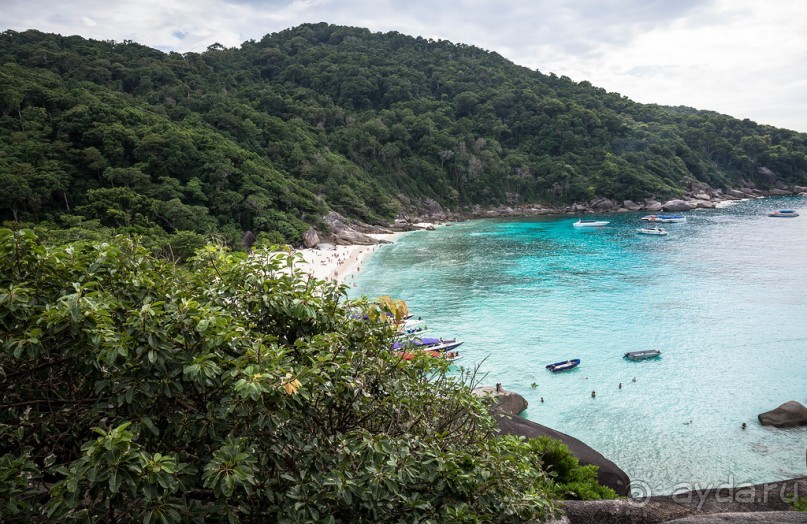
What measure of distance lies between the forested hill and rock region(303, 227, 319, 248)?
2.01 metres

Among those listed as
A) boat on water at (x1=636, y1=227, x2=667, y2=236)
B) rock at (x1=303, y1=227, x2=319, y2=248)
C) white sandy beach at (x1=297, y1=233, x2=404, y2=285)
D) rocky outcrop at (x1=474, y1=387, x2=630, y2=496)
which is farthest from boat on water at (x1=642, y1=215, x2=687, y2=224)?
rocky outcrop at (x1=474, y1=387, x2=630, y2=496)

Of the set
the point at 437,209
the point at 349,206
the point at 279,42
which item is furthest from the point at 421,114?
the point at 279,42

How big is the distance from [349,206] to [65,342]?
62178mm

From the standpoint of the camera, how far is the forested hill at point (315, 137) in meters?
44.3

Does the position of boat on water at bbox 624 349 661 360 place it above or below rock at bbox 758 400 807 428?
above

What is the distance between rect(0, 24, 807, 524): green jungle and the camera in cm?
390

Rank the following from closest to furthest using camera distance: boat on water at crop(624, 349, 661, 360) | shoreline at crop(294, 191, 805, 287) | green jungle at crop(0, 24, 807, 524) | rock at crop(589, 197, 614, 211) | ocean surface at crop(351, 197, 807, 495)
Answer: green jungle at crop(0, 24, 807, 524) → ocean surface at crop(351, 197, 807, 495) → boat on water at crop(624, 349, 661, 360) → shoreline at crop(294, 191, 805, 287) → rock at crop(589, 197, 614, 211)

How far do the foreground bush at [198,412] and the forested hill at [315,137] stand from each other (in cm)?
3688

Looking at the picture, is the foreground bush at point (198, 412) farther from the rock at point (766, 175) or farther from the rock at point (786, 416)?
the rock at point (766, 175)

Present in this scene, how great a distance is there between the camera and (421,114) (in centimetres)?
9462

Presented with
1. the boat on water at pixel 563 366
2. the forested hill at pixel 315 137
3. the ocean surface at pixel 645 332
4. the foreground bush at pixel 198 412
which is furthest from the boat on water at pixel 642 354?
the forested hill at pixel 315 137

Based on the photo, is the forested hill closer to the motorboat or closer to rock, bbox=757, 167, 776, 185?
rock, bbox=757, 167, 776, 185

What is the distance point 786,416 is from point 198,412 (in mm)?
20901

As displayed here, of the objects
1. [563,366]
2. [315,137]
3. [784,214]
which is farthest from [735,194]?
[563,366]
